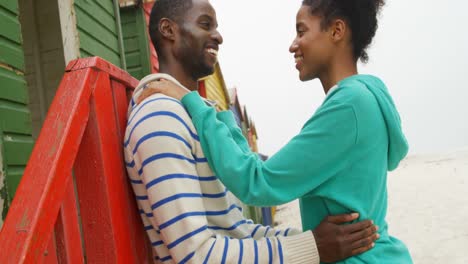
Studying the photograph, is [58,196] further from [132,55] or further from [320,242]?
[132,55]

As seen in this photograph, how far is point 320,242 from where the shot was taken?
164 centimetres

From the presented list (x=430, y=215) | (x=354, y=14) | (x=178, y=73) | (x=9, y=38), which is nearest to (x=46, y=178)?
(x=178, y=73)

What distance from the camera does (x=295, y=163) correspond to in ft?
5.33

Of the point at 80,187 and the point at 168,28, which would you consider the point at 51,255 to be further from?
the point at 168,28

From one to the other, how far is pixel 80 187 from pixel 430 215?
12404 millimetres

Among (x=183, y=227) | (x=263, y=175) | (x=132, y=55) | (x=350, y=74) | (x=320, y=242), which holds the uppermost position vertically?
(x=132, y=55)

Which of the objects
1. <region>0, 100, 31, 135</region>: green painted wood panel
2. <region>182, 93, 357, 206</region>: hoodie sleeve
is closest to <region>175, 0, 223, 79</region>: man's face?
<region>182, 93, 357, 206</region>: hoodie sleeve

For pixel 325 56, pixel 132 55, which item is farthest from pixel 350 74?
pixel 132 55

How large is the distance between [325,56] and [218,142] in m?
0.65

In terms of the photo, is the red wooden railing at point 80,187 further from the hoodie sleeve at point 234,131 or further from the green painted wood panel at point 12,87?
the green painted wood panel at point 12,87

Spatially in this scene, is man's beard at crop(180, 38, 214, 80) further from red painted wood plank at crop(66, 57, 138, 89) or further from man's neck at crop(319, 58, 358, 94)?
man's neck at crop(319, 58, 358, 94)

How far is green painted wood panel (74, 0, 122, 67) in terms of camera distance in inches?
157

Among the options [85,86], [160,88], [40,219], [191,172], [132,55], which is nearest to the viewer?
[40,219]

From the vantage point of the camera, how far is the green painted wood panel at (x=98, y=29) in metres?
3.98
